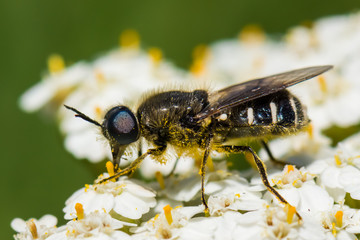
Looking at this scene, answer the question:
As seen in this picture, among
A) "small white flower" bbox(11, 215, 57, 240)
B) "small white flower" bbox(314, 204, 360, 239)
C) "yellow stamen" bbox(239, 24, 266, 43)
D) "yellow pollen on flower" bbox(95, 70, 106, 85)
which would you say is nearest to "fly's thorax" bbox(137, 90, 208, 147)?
"small white flower" bbox(11, 215, 57, 240)

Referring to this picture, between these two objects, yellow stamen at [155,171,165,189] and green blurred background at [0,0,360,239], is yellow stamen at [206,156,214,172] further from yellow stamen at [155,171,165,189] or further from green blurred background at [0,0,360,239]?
green blurred background at [0,0,360,239]

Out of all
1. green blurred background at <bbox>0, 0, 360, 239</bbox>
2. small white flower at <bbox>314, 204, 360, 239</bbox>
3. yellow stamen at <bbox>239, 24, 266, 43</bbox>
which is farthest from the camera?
yellow stamen at <bbox>239, 24, 266, 43</bbox>

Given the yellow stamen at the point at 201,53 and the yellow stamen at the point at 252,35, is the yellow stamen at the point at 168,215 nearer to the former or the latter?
the yellow stamen at the point at 201,53

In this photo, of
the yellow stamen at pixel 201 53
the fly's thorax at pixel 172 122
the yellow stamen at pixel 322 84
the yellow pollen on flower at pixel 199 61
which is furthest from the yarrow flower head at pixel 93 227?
the yellow stamen at pixel 201 53

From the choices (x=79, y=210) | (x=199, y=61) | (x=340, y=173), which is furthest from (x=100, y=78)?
(x=340, y=173)

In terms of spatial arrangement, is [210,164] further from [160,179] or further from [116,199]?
[116,199]
